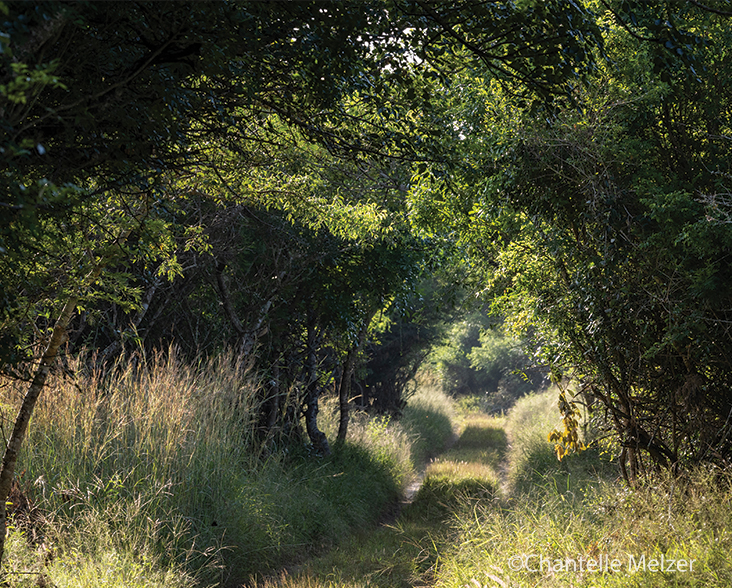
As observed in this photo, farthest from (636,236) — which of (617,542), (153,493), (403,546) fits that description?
(153,493)

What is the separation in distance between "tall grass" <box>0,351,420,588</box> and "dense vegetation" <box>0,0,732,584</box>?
0.06 meters

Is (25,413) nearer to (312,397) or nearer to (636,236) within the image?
(636,236)

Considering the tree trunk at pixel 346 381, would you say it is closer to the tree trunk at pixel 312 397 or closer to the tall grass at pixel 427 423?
the tree trunk at pixel 312 397

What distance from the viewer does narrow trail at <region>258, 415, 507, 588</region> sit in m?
5.55

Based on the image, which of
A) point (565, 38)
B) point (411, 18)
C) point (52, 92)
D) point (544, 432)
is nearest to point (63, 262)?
point (52, 92)

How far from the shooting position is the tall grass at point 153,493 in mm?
4422

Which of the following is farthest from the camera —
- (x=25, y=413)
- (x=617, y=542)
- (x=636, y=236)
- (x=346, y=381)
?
(x=346, y=381)

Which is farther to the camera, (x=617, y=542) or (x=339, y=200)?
(x=339, y=200)

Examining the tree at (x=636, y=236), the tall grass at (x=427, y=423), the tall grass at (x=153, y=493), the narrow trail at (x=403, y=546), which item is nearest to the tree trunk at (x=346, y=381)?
the narrow trail at (x=403, y=546)

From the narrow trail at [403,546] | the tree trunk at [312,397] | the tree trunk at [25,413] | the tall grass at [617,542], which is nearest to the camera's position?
the tree trunk at [25,413]

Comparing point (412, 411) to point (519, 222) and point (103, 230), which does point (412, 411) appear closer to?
point (519, 222)

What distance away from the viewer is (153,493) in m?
5.23

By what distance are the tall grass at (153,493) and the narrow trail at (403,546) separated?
0.41 m

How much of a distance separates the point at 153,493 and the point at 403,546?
312cm
